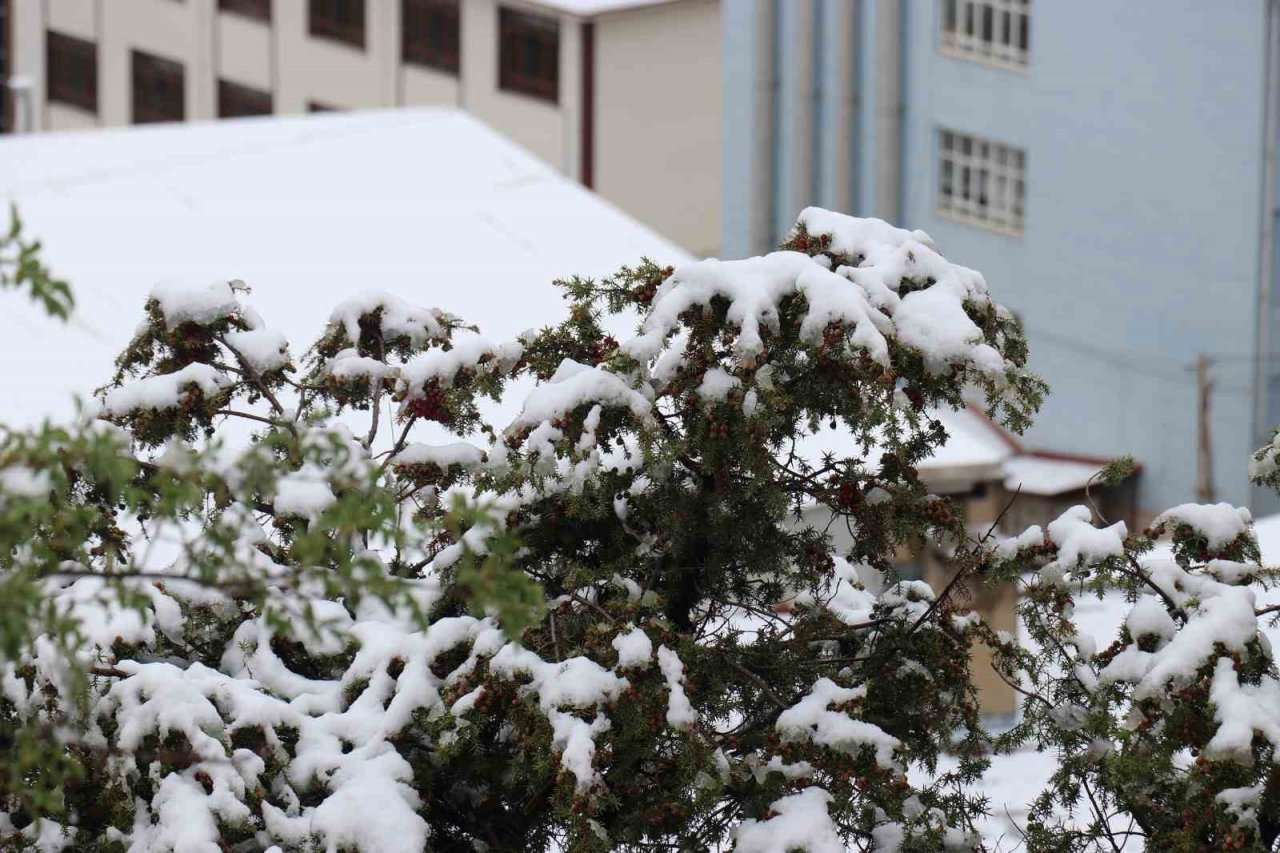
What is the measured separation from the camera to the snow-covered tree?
748 cm

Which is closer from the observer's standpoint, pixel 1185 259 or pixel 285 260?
pixel 285 260

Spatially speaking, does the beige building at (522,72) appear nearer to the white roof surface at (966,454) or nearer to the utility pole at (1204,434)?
the utility pole at (1204,434)

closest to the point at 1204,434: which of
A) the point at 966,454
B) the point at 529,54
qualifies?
the point at 529,54

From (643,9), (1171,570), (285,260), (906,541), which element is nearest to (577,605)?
(906,541)

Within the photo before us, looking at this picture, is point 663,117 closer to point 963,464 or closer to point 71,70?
point 71,70

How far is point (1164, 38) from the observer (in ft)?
112

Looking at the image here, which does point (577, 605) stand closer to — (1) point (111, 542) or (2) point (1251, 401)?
(1) point (111, 542)

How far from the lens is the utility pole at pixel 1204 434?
34.3 m

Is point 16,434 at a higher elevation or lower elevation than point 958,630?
higher

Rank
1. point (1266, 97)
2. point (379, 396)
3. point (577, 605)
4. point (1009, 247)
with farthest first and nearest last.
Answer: point (1009, 247)
point (1266, 97)
point (379, 396)
point (577, 605)

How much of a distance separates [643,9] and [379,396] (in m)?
33.1

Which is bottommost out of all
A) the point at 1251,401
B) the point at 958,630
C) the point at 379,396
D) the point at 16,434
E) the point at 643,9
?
the point at 1251,401

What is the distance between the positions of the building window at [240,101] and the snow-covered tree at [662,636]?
132 ft

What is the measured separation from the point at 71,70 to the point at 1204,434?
2924cm
